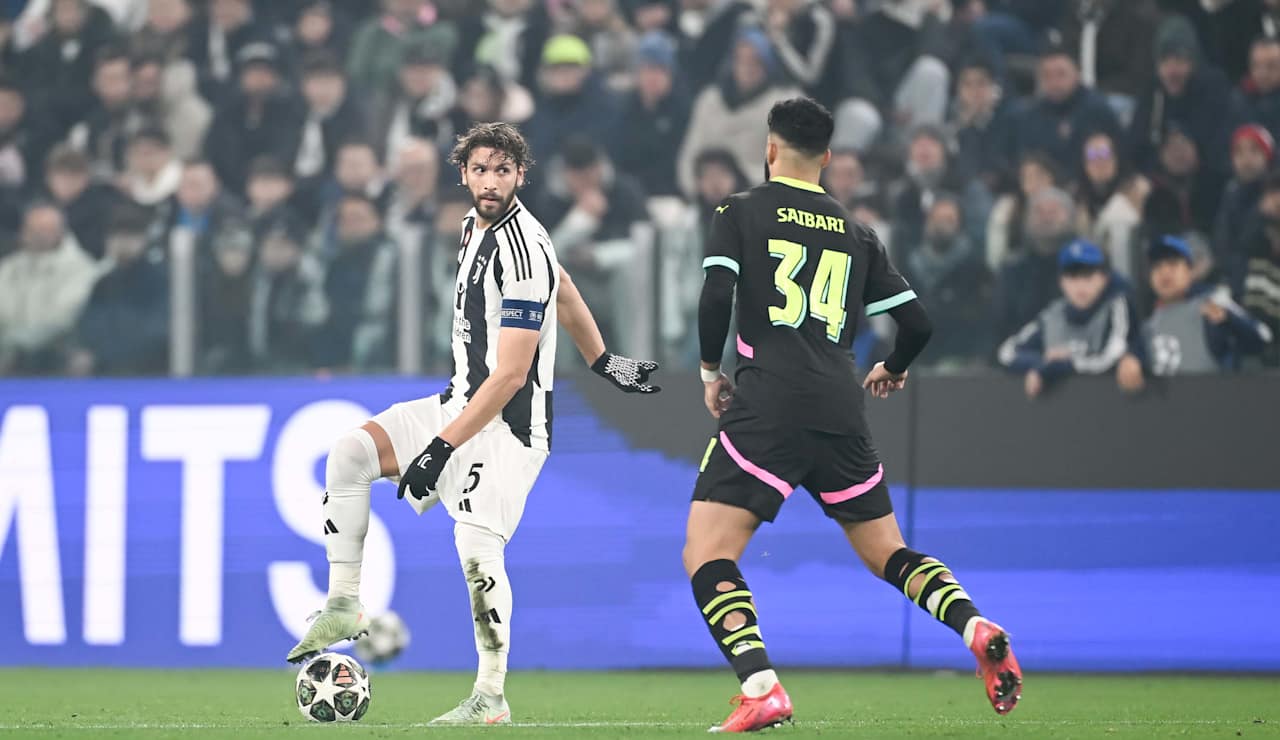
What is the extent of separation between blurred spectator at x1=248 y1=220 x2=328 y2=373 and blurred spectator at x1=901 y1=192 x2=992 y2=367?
3.75 meters

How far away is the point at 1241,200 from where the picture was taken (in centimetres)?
1059

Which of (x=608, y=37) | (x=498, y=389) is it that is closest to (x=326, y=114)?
(x=608, y=37)

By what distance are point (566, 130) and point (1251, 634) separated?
5.83m

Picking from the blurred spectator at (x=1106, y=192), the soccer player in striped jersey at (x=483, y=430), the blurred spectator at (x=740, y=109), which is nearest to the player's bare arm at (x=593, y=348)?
the soccer player in striped jersey at (x=483, y=430)

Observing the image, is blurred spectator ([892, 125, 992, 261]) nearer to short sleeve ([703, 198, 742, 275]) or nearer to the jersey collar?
the jersey collar

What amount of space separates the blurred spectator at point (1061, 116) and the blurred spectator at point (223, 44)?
19.4 feet

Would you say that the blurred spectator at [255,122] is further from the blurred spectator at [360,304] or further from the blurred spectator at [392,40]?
the blurred spectator at [360,304]

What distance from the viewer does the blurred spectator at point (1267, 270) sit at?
32.4ft

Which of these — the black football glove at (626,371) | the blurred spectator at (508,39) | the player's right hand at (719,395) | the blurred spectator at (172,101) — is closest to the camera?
the player's right hand at (719,395)

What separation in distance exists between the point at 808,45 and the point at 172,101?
4.91 m

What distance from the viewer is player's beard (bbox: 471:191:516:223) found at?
6291 millimetres

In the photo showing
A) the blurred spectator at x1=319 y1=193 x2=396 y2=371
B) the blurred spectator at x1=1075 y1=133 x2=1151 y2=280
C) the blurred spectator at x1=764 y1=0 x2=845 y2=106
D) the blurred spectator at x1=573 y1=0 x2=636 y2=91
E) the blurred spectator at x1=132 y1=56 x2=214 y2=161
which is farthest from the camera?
the blurred spectator at x1=132 y1=56 x2=214 y2=161

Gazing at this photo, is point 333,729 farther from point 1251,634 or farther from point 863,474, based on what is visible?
point 1251,634

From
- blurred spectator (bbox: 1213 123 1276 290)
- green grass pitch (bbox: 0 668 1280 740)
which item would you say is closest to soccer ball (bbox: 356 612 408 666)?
green grass pitch (bbox: 0 668 1280 740)
